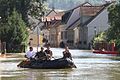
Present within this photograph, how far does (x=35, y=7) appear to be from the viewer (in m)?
86.0

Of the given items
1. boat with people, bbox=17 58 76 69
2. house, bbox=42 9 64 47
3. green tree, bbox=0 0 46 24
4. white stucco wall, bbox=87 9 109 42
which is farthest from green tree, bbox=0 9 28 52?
house, bbox=42 9 64 47

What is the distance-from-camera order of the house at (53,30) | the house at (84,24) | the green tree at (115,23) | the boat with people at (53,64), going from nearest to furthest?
the boat with people at (53,64)
the green tree at (115,23)
the house at (84,24)
the house at (53,30)

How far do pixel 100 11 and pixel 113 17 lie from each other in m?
28.7

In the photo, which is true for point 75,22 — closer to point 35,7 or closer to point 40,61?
point 35,7

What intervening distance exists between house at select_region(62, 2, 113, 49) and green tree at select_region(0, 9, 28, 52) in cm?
Result: 3271

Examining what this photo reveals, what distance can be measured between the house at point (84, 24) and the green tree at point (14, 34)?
107 ft

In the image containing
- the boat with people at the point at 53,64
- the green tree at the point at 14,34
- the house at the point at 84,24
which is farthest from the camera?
the house at the point at 84,24

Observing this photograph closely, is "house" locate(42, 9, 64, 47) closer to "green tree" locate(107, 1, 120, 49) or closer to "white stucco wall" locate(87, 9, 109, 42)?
"white stucco wall" locate(87, 9, 109, 42)

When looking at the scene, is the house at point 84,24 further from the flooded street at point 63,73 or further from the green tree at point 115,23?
the flooded street at point 63,73

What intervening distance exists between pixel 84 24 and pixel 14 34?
40.1 m

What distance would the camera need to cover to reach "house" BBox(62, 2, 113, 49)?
99812mm

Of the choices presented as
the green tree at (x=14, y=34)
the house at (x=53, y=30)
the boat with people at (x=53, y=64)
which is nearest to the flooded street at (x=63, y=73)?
the boat with people at (x=53, y=64)

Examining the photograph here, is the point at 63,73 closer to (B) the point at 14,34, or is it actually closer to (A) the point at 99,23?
(B) the point at 14,34

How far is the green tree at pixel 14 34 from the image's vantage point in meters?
64.1
